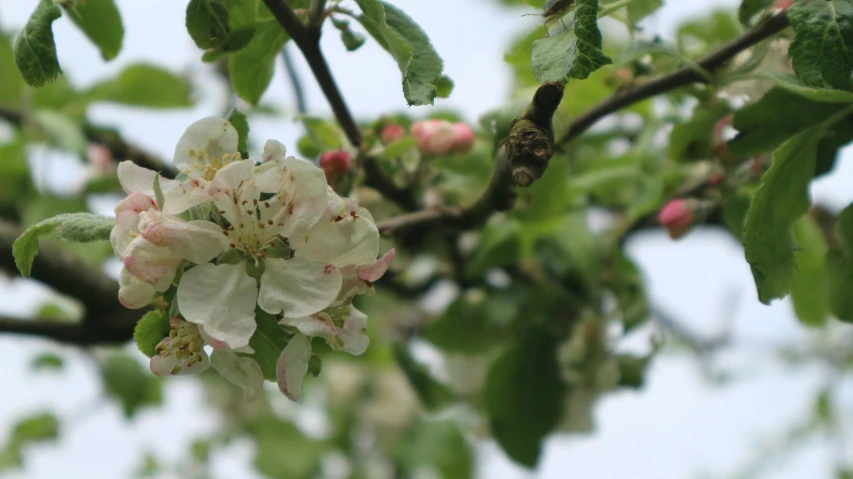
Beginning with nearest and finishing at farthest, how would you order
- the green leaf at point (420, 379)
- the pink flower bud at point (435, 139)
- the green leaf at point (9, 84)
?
the pink flower bud at point (435, 139) → the green leaf at point (420, 379) → the green leaf at point (9, 84)

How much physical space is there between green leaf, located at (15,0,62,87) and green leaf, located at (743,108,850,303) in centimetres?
65

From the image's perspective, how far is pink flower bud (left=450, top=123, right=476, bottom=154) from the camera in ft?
3.51

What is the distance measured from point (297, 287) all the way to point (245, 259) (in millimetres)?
61

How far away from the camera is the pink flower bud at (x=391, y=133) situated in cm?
107

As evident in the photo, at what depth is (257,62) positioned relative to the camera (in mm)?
929

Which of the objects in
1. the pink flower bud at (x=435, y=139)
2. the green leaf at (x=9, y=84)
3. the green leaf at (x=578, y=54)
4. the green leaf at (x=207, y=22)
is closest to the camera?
the green leaf at (x=578, y=54)

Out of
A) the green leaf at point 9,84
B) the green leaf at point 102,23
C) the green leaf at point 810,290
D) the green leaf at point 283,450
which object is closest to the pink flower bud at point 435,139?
the green leaf at point 102,23

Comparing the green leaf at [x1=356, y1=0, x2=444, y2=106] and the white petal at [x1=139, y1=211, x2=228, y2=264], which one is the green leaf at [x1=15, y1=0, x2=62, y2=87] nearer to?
the white petal at [x1=139, y1=211, x2=228, y2=264]

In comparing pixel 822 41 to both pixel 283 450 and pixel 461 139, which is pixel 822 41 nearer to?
pixel 461 139

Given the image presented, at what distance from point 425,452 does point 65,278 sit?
1.24m

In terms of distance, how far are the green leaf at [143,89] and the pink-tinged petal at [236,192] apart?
1160 millimetres

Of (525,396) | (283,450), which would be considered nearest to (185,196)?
(525,396)

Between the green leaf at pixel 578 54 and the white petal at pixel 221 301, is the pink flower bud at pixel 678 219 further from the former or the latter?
the white petal at pixel 221 301

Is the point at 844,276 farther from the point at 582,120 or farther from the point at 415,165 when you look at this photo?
the point at 415,165
